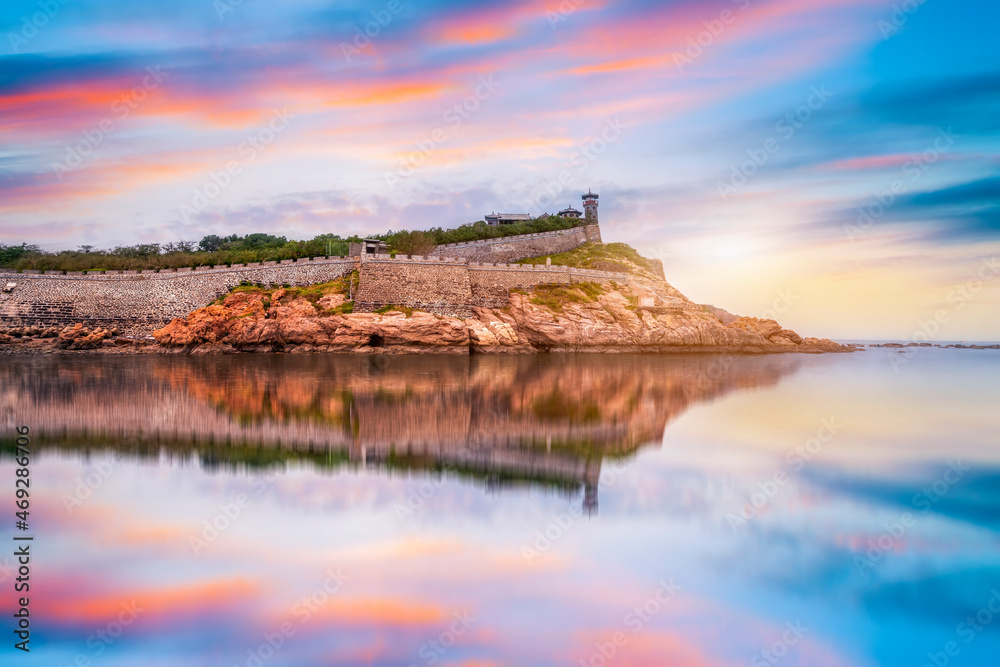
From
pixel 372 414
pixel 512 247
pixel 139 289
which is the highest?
pixel 512 247

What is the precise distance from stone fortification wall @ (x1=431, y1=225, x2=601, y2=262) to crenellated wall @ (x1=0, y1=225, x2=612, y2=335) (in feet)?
43.5

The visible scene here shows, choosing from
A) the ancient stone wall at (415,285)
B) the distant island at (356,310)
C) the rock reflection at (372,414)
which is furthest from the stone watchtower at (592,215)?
the rock reflection at (372,414)

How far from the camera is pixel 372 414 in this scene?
17547 millimetres

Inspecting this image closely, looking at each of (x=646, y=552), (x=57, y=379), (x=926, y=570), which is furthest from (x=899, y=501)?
(x=57, y=379)

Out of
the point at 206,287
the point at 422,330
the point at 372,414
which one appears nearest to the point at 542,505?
the point at 372,414

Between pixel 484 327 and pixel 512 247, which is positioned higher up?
pixel 512 247

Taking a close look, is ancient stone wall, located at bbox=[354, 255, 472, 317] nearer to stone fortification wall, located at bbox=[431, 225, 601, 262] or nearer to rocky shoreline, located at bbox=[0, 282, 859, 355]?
rocky shoreline, located at bbox=[0, 282, 859, 355]

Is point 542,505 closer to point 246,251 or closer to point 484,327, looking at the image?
point 484,327

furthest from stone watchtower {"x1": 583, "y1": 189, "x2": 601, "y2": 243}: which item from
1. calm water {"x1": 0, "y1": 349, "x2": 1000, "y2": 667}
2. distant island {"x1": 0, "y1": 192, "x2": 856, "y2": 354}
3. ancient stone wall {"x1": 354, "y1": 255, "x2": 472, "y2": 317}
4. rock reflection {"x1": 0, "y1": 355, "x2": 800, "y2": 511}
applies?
calm water {"x1": 0, "y1": 349, "x2": 1000, "y2": 667}

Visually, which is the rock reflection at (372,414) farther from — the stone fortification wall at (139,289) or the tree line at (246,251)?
the tree line at (246,251)

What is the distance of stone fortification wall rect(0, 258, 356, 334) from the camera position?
4750 centimetres

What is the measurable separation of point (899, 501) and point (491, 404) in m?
11.7

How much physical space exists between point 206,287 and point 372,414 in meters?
38.4

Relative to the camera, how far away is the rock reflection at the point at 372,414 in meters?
12.7
